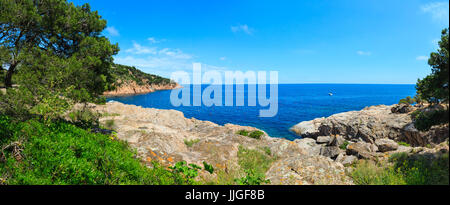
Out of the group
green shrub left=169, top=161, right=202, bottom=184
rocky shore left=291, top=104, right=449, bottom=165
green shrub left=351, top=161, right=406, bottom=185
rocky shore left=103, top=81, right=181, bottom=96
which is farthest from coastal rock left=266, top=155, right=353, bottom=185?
rocky shore left=103, top=81, right=181, bottom=96

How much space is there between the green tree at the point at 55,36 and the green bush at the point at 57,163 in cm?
370

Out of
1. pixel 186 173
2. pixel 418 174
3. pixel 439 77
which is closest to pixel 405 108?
pixel 418 174

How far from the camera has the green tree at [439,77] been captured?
2.79 metres

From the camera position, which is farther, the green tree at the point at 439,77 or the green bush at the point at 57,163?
the green bush at the point at 57,163

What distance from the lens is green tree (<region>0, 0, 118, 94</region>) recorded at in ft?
26.9

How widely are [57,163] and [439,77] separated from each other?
818 centimetres

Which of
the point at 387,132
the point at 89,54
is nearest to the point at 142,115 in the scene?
the point at 89,54

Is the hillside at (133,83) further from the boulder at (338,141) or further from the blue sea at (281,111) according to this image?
the boulder at (338,141)

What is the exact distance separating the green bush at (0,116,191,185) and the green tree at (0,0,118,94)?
3698mm

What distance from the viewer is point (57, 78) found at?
7.87 meters

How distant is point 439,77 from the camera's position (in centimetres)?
296

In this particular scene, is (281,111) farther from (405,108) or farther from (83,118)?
(83,118)

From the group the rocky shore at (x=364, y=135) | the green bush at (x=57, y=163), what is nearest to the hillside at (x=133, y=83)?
the rocky shore at (x=364, y=135)
